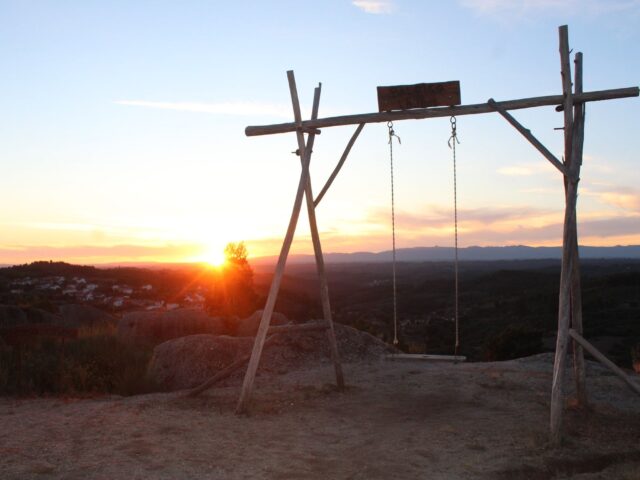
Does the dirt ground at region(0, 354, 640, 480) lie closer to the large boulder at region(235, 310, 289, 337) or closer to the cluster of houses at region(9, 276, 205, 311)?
the large boulder at region(235, 310, 289, 337)

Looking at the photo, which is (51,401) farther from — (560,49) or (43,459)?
(560,49)

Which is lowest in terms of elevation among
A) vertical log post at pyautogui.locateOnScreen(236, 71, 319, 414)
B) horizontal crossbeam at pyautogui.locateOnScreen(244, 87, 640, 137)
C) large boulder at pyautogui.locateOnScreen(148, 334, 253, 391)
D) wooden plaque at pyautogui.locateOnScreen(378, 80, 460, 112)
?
large boulder at pyautogui.locateOnScreen(148, 334, 253, 391)

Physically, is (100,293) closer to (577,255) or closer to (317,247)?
(317,247)

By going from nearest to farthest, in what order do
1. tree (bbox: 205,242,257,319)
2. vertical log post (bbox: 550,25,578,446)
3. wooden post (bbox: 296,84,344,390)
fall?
vertical log post (bbox: 550,25,578,446)
wooden post (bbox: 296,84,344,390)
tree (bbox: 205,242,257,319)

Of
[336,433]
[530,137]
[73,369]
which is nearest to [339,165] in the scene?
[530,137]

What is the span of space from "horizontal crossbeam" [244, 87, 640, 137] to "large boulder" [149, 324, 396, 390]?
3.06m

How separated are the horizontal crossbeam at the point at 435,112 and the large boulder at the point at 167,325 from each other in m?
6.64

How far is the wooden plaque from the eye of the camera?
7.44 m

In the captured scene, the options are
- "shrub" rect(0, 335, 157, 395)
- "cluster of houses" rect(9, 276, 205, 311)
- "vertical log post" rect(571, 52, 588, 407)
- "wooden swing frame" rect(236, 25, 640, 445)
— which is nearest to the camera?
"wooden swing frame" rect(236, 25, 640, 445)

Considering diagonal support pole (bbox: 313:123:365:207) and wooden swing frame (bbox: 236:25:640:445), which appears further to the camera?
diagonal support pole (bbox: 313:123:365:207)

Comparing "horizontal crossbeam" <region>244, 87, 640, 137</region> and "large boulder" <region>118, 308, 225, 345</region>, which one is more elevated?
"horizontal crossbeam" <region>244, 87, 640, 137</region>

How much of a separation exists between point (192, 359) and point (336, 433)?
13.6 feet

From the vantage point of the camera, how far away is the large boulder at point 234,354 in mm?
9953

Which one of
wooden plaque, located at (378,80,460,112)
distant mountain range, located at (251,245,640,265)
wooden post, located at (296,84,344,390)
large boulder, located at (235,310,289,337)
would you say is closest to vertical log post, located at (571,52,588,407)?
wooden plaque, located at (378,80,460,112)
